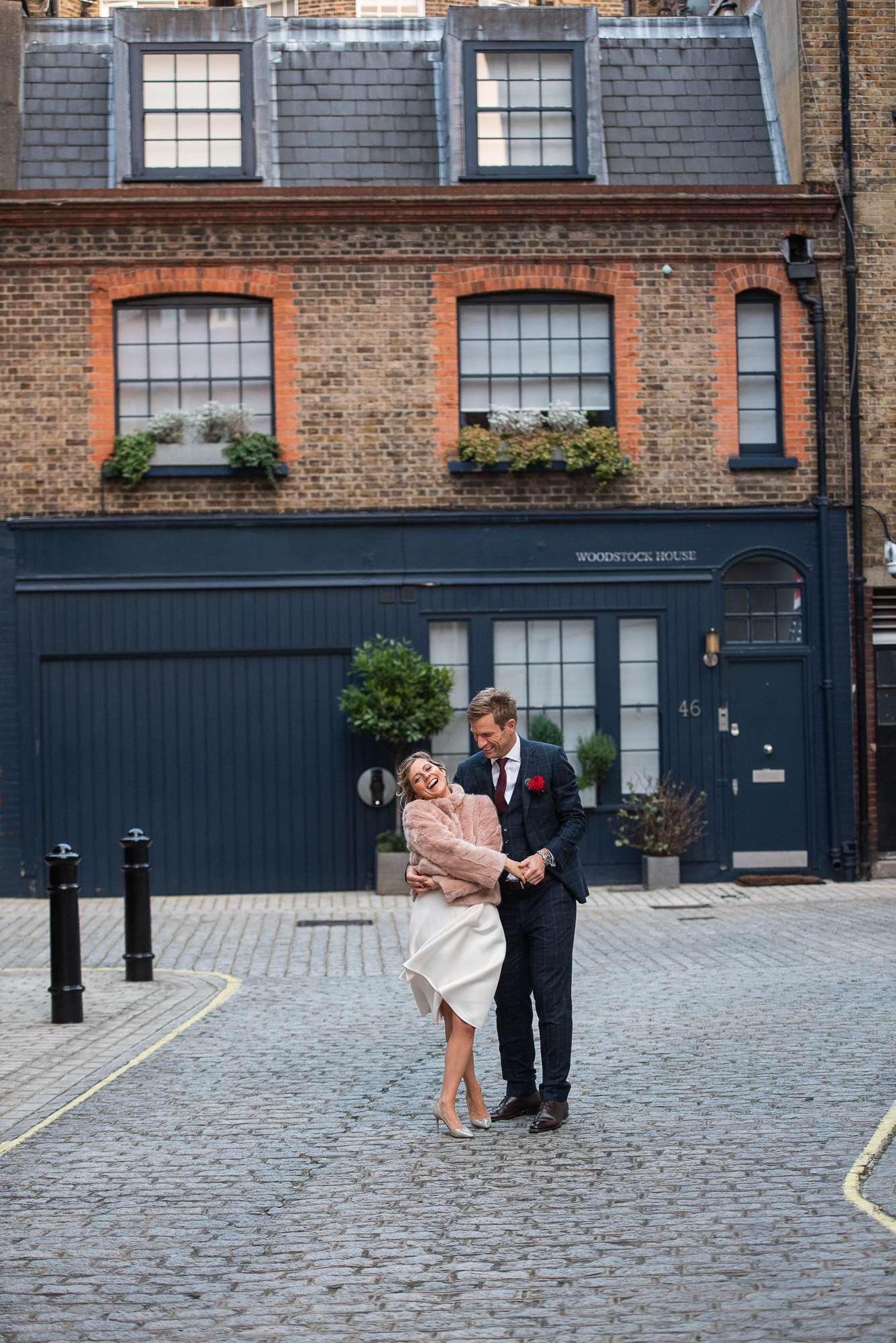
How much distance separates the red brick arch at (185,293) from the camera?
48.7ft

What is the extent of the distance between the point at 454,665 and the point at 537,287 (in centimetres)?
416

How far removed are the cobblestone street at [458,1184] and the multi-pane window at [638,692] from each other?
5.83m

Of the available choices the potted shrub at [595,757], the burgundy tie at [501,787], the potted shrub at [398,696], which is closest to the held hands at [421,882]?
the burgundy tie at [501,787]

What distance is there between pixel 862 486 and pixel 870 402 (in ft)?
3.04

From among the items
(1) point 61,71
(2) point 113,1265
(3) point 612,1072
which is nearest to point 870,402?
(1) point 61,71

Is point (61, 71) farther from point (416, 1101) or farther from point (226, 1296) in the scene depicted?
point (226, 1296)

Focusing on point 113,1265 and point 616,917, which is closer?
point 113,1265

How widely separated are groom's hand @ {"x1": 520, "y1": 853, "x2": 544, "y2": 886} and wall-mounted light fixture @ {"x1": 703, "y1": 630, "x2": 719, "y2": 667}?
31.8 feet

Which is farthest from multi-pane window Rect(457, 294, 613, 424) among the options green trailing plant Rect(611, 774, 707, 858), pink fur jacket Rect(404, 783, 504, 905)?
pink fur jacket Rect(404, 783, 504, 905)

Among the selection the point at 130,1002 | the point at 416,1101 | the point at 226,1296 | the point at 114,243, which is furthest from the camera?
the point at 114,243

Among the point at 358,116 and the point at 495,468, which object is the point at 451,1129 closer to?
the point at 495,468

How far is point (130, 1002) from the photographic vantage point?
9.25 meters

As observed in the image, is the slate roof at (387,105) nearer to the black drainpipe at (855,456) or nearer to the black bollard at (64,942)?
the black drainpipe at (855,456)

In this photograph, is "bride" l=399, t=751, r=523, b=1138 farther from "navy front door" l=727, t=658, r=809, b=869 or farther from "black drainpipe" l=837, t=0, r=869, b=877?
"black drainpipe" l=837, t=0, r=869, b=877
